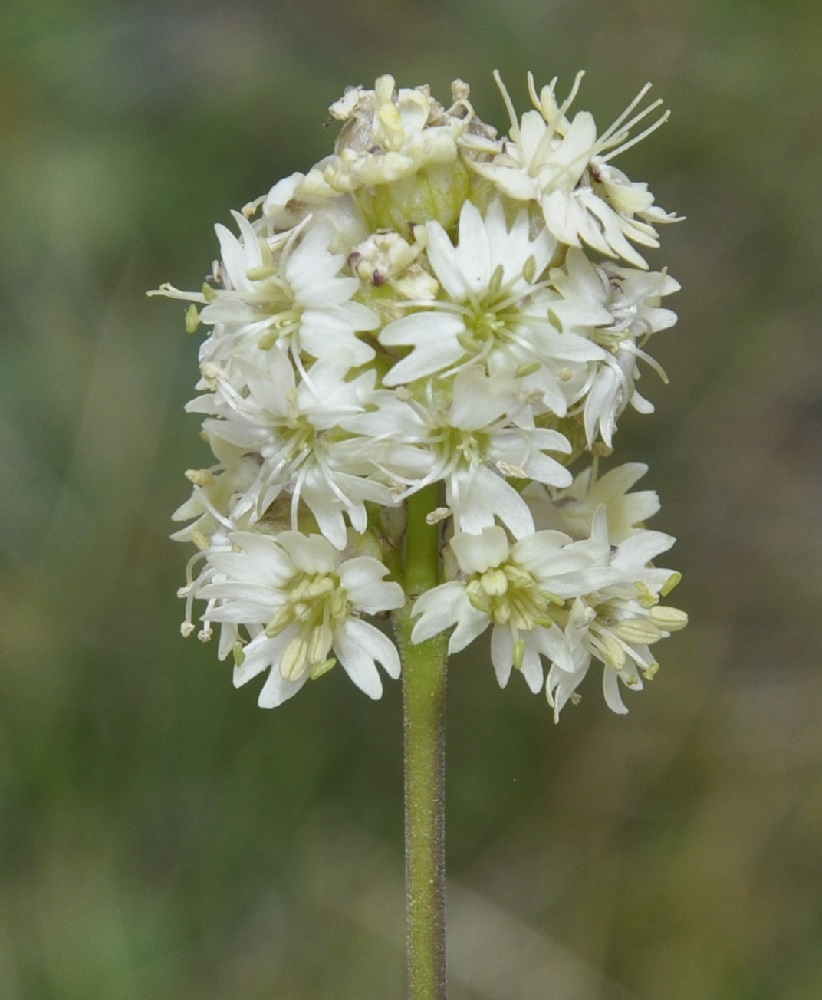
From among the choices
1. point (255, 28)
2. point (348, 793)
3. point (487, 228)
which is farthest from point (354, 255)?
point (255, 28)

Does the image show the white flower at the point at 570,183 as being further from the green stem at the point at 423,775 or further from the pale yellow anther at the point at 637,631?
the pale yellow anther at the point at 637,631

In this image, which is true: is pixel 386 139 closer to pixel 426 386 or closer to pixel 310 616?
pixel 426 386

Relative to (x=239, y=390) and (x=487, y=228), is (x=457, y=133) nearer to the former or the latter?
(x=487, y=228)

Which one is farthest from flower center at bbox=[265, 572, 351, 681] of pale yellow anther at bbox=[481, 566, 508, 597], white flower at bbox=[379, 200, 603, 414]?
white flower at bbox=[379, 200, 603, 414]

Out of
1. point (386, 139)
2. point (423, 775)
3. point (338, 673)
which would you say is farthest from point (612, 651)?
point (338, 673)

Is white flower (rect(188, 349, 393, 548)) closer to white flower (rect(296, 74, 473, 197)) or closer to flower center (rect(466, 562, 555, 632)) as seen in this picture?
flower center (rect(466, 562, 555, 632))

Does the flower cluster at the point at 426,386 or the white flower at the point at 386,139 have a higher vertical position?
the white flower at the point at 386,139

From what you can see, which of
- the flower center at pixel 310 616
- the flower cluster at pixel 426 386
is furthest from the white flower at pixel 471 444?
the flower center at pixel 310 616
